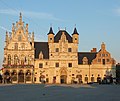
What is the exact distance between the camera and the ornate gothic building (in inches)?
3159

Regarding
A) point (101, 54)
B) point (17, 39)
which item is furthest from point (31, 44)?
point (101, 54)

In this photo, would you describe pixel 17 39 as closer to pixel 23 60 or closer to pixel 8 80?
pixel 23 60

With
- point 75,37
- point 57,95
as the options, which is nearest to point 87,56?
point 75,37

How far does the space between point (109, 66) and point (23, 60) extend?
24.9 m

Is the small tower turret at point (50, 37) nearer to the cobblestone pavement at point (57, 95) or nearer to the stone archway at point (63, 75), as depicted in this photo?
the stone archway at point (63, 75)

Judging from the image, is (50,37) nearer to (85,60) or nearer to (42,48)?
(42,48)

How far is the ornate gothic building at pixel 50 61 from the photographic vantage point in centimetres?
8025

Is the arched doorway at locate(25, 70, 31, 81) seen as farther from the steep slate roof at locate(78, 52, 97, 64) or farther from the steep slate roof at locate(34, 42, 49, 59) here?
the steep slate roof at locate(78, 52, 97, 64)

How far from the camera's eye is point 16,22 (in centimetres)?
8225

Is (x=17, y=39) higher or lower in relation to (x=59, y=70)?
higher

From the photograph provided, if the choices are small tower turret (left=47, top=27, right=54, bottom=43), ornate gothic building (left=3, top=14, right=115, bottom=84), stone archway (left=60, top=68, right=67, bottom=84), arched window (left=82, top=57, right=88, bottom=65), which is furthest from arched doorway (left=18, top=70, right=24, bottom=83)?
arched window (left=82, top=57, right=88, bottom=65)

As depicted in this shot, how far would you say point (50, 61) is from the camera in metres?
82.8

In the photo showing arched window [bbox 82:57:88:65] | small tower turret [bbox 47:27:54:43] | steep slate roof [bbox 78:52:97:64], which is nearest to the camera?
small tower turret [bbox 47:27:54:43]

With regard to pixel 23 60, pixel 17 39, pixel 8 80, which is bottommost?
pixel 8 80
